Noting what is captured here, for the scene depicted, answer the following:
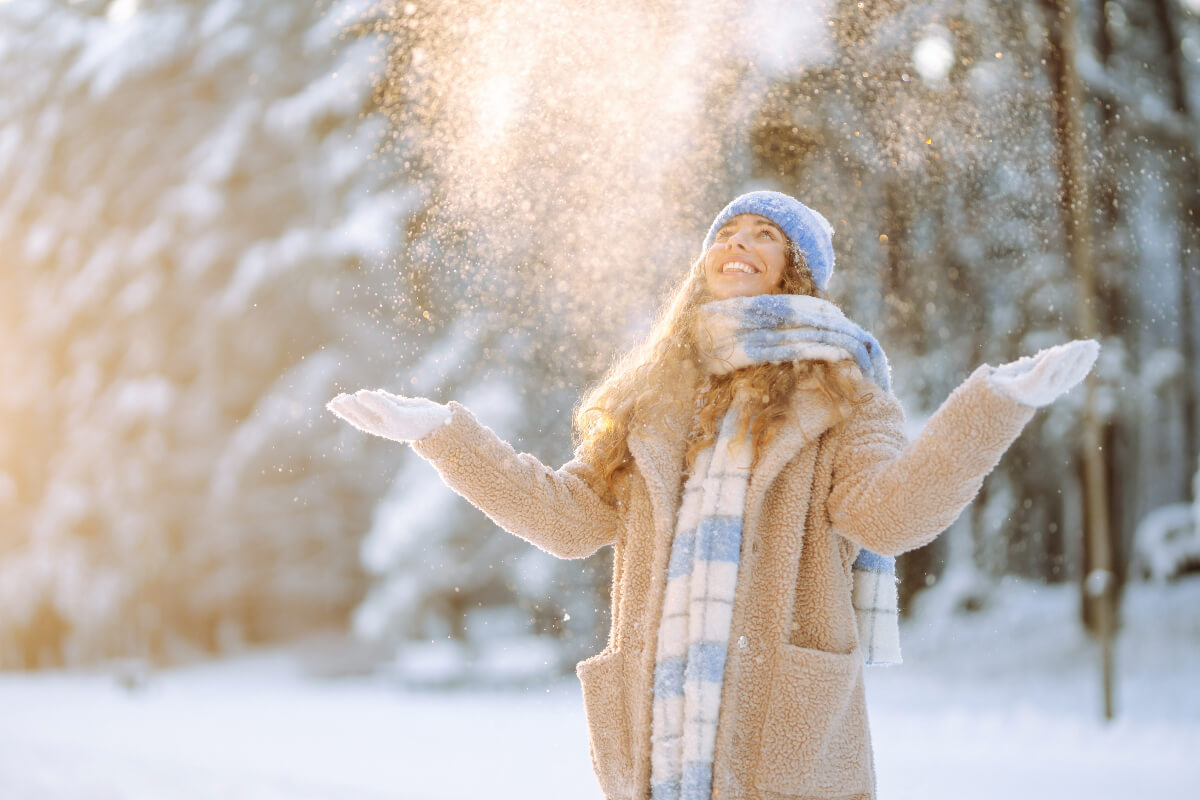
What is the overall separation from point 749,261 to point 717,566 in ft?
2.20

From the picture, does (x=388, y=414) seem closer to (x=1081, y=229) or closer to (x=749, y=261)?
(x=749, y=261)

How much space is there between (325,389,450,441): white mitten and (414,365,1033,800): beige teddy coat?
3cm

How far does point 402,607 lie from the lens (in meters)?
9.86

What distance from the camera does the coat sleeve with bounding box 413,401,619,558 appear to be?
2018mm

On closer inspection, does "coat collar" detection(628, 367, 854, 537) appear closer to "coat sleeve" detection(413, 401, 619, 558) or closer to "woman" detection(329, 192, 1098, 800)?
"woman" detection(329, 192, 1098, 800)

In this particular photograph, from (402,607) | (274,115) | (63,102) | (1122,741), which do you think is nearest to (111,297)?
(63,102)

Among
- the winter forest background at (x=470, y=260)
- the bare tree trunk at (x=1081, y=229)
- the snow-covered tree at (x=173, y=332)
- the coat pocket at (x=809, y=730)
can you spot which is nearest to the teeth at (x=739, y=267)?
the coat pocket at (x=809, y=730)

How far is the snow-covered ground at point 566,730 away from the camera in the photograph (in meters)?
5.83

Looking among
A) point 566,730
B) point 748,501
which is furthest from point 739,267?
point 566,730

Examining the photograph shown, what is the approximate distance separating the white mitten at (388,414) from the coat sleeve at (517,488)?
1.2 inches

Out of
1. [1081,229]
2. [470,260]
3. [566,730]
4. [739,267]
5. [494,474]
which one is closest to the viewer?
[494,474]

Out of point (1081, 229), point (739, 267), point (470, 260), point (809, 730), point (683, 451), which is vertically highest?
point (1081, 229)

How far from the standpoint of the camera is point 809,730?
5.78ft

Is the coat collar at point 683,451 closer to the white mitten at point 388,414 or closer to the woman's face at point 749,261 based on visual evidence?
the woman's face at point 749,261
